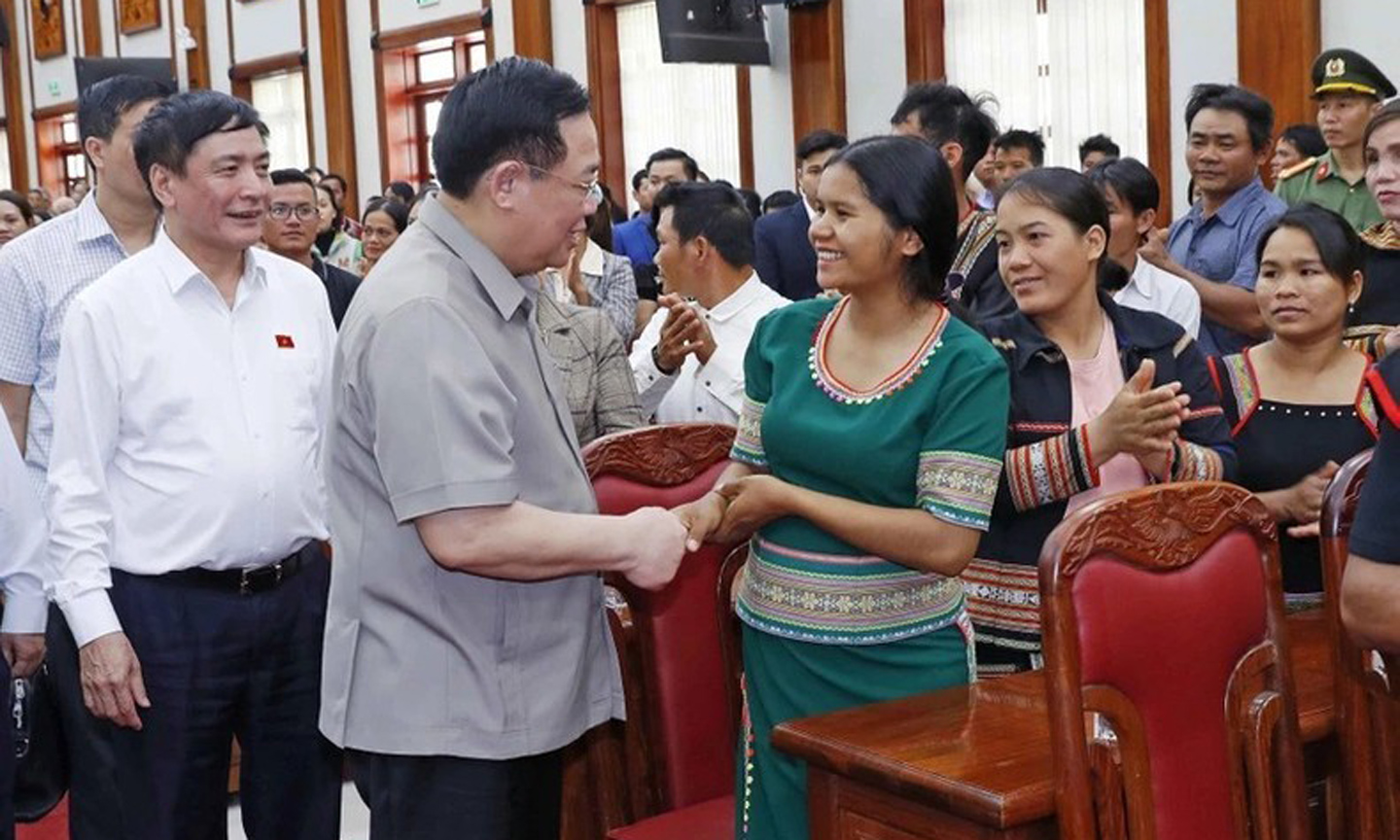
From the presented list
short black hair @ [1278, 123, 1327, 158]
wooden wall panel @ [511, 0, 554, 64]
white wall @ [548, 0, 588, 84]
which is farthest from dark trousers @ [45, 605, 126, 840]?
wooden wall panel @ [511, 0, 554, 64]

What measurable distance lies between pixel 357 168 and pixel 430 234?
10.3 meters

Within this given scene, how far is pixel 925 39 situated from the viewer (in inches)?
309

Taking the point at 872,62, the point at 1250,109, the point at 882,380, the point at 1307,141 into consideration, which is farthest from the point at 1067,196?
the point at 872,62

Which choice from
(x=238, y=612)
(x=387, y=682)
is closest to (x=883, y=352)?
(x=387, y=682)

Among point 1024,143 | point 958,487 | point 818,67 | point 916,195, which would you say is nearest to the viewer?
point 958,487

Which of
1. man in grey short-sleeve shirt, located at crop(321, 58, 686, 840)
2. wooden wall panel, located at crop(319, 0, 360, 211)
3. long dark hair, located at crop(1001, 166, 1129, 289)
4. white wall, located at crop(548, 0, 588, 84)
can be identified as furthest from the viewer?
wooden wall panel, located at crop(319, 0, 360, 211)

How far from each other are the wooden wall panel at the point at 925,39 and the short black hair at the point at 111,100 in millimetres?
5521

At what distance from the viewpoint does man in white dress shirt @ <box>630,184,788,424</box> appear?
3.16m

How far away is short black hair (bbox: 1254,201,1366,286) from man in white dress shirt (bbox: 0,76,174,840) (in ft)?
6.79

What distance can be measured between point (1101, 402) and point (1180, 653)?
682 mm

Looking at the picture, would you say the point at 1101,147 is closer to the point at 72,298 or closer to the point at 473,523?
the point at 72,298

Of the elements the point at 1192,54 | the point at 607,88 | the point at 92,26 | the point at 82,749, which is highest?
the point at 92,26

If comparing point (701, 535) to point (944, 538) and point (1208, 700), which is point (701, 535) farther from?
point (1208, 700)

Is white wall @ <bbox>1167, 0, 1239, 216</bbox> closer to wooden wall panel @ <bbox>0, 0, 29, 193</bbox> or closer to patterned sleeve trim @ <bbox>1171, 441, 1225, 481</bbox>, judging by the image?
patterned sleeve trim @ <bbox>1171, 441, 1225, 481</bbox>
